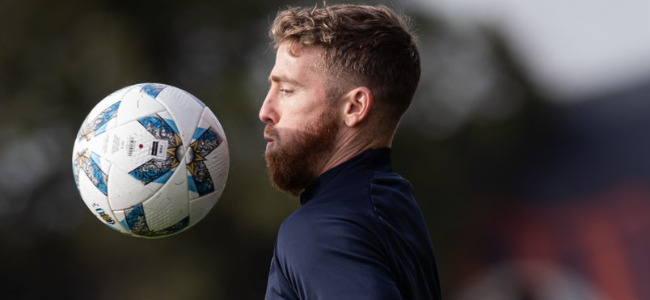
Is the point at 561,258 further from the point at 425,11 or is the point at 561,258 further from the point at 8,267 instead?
the point at 8,267

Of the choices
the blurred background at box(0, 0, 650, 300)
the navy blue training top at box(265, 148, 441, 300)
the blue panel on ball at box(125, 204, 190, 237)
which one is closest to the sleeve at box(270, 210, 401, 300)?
the navy blue training top at box(265, 148, 441, 300)

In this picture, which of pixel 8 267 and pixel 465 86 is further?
pixel 465 86

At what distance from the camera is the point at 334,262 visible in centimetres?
467

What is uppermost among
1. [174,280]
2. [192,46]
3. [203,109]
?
[203,109]

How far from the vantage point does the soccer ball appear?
5664 mm

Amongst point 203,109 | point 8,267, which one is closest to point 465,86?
point 8,267

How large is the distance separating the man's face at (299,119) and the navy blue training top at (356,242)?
11cm

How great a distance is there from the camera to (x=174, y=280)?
2555 cm

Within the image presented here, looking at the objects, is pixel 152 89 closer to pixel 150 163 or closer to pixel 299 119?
pixel 150 163

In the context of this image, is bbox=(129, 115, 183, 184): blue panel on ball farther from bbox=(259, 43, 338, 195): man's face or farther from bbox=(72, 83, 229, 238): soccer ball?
bbox=(259, 43, 338, 195): man's face

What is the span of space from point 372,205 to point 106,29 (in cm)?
2192

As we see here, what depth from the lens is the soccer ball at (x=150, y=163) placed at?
566cm

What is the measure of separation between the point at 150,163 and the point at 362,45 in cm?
121

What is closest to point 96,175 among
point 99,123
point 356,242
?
point 99,123
